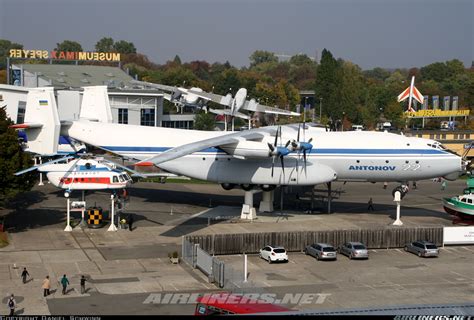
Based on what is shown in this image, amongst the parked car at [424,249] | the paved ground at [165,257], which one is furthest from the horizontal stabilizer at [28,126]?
the parked car at [424,249]

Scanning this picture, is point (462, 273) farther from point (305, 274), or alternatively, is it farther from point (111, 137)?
point (111, 137)

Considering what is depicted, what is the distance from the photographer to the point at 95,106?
7356cm

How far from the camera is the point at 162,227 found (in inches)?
2416

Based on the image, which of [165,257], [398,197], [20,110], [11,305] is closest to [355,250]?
[398,197]

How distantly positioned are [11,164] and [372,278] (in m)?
30.1

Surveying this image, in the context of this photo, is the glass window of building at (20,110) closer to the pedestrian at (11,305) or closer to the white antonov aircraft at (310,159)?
the white antonov aircraft at (310,159)

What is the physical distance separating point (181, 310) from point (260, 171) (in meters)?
25.1

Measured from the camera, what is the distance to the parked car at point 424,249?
174 ft

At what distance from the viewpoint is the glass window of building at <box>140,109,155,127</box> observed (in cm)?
11756

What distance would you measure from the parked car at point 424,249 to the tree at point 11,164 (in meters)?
31.7

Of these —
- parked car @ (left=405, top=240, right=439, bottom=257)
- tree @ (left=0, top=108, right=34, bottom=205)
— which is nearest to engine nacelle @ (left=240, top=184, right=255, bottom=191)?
parked car @ (left=405, top=240, right=439, bottom=257)

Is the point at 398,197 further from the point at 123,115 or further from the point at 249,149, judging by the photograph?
the point at 123,115

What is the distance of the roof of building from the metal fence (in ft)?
244

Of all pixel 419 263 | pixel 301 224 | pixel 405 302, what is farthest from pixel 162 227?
pixel 405 302
